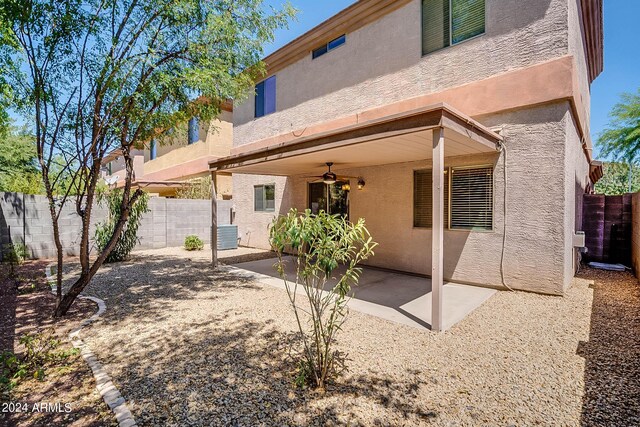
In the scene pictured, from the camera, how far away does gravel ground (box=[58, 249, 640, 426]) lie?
2729mm

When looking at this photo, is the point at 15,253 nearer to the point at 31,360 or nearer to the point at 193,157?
the point at 31,360

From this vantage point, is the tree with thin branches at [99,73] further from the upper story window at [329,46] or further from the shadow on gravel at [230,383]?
the upper story window at [329,46]

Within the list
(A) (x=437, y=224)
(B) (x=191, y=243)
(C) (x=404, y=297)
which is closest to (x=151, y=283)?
(B) (x=191, y=243)

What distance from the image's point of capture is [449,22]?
730 centimetres

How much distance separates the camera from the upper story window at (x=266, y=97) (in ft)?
39.1

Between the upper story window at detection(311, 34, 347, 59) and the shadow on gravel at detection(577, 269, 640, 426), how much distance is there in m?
8.98

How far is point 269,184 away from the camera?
40.5ft

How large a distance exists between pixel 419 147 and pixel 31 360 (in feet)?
21.5

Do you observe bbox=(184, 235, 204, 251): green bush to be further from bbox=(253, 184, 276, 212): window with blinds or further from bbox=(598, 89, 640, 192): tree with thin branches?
bbox=(598, 89, 640, 192): tree with thin branches

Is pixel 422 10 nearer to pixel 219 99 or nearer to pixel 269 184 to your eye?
pixel 219 99

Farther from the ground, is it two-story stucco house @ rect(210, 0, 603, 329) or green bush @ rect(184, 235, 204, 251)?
two-story stucco house @ rect(210, 0, 603, 329)

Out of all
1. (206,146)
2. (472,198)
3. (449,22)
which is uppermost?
(449,22)

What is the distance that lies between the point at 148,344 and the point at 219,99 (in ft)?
15.4

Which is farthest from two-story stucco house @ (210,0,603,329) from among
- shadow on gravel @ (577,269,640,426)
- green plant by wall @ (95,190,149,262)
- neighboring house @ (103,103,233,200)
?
neighboring house @ (103,103,233,200)
